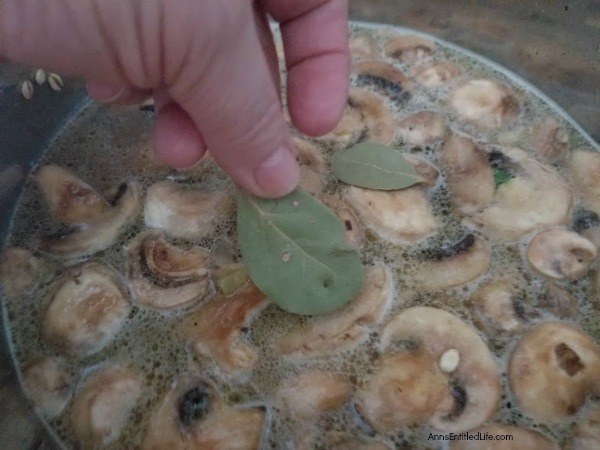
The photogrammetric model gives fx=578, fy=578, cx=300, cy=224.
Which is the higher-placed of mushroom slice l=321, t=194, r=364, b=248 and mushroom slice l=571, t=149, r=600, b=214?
mushroom slice l=321, t=194, r=364, b=248

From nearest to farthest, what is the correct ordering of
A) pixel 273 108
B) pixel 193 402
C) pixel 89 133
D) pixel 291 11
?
pixel 273 108
pixel 193 402
pixel 291 11
pixel 89 133

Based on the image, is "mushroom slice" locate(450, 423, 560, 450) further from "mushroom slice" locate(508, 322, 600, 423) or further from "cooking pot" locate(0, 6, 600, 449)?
"cooking pot" locate(0, 6, 600, 449)

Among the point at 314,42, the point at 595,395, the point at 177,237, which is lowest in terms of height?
the point at 595,395

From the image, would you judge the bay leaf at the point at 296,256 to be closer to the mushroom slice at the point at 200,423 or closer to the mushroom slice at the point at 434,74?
the mushroom slice at the point at 200,423

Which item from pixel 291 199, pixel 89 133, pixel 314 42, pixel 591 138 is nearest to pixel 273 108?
pixel 291 199

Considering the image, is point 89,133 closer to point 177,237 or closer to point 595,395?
point 177,237

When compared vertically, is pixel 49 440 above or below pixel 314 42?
below

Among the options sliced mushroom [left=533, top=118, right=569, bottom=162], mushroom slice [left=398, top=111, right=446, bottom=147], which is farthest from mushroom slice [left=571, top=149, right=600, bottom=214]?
mushroom slice [left=398, top=111, right=446, bottom=147]

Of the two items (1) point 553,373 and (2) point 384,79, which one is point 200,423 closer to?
(1) point 553,373
